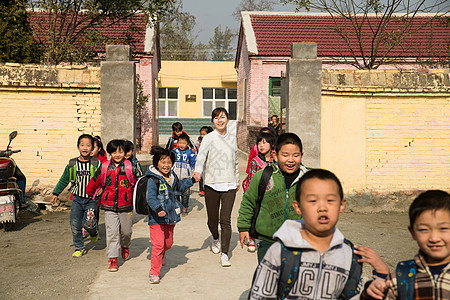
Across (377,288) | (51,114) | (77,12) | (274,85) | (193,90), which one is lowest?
(377,288)

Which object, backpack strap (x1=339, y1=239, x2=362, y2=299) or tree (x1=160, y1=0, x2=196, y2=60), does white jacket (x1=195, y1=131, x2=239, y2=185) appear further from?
tree (x1=160, y1=0, x2=196, y2=60)

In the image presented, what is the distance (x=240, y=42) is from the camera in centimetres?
2559

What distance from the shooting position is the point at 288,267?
2521 mm

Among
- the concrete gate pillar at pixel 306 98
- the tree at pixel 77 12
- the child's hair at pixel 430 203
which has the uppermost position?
the tree at pixel 77 12

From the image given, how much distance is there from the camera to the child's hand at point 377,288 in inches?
94.7

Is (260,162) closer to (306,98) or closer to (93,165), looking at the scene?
(93,165)

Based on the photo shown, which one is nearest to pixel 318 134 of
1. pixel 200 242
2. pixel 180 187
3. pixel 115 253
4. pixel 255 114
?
pixel 200 242

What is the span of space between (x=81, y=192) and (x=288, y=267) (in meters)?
4.89

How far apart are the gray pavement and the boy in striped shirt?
0.66 metres

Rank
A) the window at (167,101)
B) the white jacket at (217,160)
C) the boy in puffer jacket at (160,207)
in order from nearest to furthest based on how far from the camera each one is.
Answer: the boy in puffer jacket at (160,207), the white jacket at (217,160), the window at (167,101)

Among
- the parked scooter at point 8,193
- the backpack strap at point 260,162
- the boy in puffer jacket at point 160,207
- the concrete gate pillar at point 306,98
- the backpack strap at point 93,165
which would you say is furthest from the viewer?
the concrete gate pillar at point 306,98

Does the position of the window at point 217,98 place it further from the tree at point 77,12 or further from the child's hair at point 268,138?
the child's hair at point 268,138

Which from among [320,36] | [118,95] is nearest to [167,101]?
[320,36]

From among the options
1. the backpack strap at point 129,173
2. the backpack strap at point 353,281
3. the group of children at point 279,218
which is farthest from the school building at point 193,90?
the backpack strap at point 353,281
